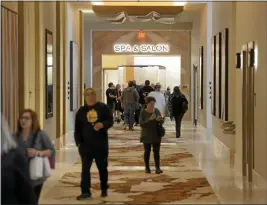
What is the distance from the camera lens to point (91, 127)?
8844 mm

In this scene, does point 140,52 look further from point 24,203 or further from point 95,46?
point 24,203

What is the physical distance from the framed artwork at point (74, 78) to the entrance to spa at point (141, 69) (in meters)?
8.06

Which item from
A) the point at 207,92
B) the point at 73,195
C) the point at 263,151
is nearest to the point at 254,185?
the point at 263,151

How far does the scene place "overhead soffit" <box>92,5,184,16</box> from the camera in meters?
18.8

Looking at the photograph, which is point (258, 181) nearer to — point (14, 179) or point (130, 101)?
point (14, 179)

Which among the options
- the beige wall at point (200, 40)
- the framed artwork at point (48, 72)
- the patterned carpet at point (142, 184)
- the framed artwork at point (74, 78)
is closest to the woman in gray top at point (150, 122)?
the patterned carpet at point (142, 184)

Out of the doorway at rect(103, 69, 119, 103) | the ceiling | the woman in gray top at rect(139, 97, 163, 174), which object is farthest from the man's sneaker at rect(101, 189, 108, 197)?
the doorway at rect(103, 69, 119, 103)

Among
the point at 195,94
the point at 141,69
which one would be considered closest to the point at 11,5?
the point at 195,94

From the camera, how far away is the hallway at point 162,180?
9234 mm

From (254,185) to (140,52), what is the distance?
18155 millimetres

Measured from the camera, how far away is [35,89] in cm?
1053

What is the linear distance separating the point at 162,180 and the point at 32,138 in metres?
4.52

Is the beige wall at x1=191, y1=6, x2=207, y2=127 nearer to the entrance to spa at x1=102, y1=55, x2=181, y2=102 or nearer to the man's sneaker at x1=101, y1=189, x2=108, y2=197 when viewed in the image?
the entrance to spa at x1=102, y1=55, x2=181, y2=102

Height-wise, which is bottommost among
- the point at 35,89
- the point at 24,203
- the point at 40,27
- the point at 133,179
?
the point at 133,179
